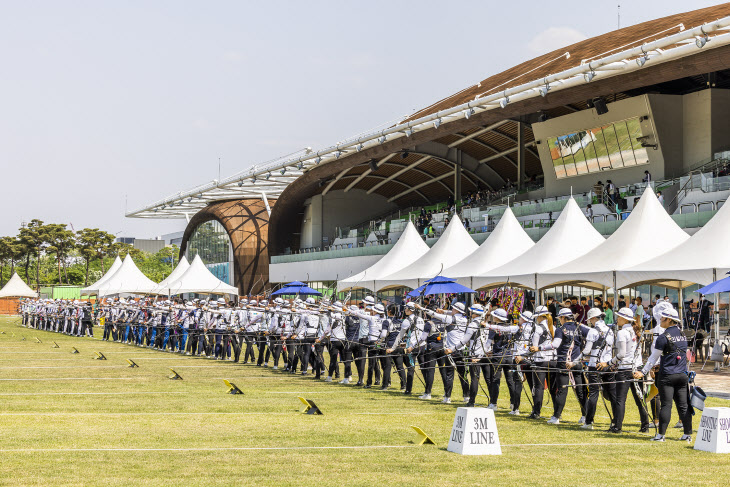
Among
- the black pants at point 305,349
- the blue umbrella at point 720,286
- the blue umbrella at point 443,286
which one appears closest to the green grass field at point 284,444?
the blue umbrella at point 720,286

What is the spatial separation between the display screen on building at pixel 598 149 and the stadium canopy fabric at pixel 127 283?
26.1 meters

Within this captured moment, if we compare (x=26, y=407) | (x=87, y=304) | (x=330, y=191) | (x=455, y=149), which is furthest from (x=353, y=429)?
(x=330, y=191)

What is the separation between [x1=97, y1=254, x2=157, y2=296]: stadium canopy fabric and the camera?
58000 millimetres

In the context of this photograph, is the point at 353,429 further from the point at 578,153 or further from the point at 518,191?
the point at 518,191

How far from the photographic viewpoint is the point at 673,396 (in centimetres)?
1356

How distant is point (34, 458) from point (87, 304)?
135 feet

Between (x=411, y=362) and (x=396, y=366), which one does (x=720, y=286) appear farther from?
(x=396, y=366)

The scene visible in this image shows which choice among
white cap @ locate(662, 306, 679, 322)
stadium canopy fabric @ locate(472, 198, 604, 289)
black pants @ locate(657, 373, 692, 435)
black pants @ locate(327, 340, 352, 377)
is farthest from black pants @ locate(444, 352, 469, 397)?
stadium canopy fabric @ locate(472, 198, 604, 289)

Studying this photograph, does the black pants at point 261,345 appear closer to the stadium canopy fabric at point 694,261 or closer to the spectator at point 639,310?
the stadium canopy fabric at point 694,261

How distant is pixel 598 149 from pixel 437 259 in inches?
653

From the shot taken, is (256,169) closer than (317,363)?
No

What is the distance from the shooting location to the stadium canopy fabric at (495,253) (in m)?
30.0

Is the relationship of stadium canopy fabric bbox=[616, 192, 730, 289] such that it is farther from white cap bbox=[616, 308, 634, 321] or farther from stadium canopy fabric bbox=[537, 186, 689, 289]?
white cap bbox=[616, 308, 634, 321]

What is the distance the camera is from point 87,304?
166ft
